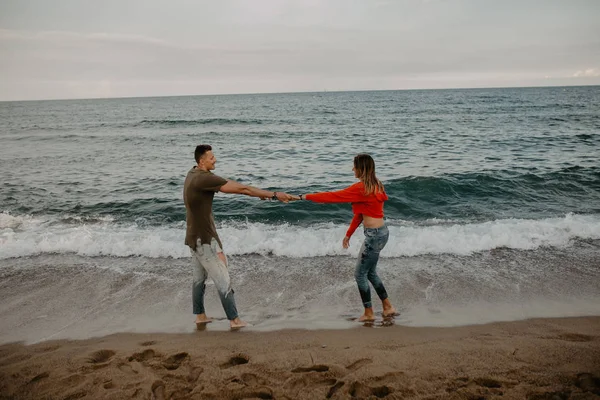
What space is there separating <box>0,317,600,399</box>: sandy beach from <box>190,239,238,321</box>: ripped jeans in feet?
1.41

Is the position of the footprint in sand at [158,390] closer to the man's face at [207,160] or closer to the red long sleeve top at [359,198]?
the man's face at [207,160]

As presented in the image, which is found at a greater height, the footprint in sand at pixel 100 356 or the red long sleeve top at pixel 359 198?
the red long sleeve top at pixel 359 198

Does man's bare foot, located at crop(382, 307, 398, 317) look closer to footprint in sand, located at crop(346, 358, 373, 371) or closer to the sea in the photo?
the sea

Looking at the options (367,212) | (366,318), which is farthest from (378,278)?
(367,212)

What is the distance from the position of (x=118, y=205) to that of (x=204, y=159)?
8.67m

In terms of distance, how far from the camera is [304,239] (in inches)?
329

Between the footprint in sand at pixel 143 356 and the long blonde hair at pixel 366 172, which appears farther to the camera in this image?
the long blonde hair at pixel 366 172

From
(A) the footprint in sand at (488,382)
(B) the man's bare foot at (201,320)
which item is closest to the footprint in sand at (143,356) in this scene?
(B) the man's bare foot at (201,320)

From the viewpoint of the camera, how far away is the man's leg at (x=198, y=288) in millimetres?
4918

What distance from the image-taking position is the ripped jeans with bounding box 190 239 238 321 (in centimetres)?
470

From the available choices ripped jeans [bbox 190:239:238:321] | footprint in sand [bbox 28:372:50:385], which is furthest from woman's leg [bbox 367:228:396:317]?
footprint in sand [bbox 28:372:50:385]

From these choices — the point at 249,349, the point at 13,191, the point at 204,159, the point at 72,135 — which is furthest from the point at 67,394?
the point at 72,135

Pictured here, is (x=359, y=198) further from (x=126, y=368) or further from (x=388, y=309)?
(x=126, y=368)

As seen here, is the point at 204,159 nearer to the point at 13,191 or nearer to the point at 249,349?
the point at 249,349
